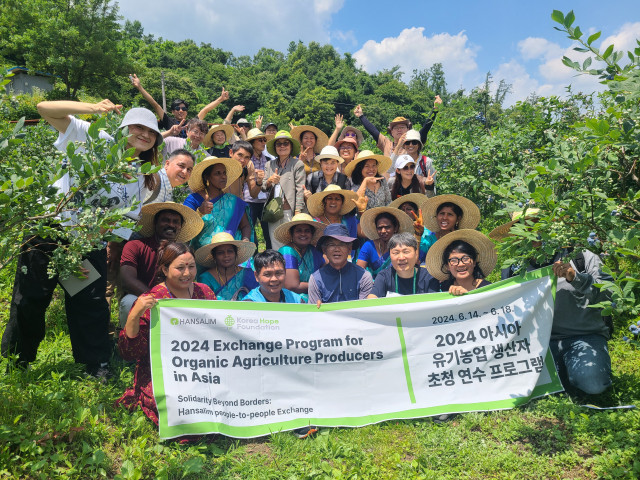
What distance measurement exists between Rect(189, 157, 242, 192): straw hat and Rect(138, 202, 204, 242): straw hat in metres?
0.89

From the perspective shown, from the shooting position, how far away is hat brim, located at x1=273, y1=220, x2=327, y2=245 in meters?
5.36

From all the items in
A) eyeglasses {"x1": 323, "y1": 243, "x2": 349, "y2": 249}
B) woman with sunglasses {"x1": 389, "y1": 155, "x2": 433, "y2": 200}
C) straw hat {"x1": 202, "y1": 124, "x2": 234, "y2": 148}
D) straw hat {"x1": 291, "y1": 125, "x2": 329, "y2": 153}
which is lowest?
eyeglasses {"x1": 323, "y1": 243, "x2": 349, "y2": 249}

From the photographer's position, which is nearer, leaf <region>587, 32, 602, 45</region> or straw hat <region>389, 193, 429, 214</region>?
leaf <region>587, 32, 602, 45</region>

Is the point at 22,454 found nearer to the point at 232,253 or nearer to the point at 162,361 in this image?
the point at 162,361

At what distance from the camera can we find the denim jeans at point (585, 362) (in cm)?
396

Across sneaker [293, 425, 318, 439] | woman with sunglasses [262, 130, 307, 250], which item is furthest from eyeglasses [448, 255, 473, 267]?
woman with sunglasses [262, 130, 307, 250]

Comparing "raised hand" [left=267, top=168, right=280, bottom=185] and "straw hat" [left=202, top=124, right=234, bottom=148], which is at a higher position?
"straw hat" [left=202, top=124, right=234, bottom=148]

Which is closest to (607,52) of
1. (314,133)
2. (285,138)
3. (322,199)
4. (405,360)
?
(405,360)

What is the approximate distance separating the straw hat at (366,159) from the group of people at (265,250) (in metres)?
0.03

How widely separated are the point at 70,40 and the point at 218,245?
4010cm

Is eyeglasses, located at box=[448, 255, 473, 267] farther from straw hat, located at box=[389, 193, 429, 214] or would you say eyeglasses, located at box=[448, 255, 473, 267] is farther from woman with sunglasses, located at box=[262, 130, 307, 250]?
woman with sunglasses, located at box=[262, 130, 307, 250]

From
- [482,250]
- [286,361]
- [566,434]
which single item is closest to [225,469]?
[286,361]

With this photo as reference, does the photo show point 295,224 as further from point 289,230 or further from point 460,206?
point 460,206

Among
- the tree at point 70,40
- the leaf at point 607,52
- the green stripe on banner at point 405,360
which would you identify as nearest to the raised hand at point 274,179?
the green stripe on banner at point 405,360
